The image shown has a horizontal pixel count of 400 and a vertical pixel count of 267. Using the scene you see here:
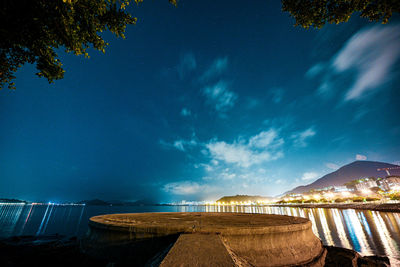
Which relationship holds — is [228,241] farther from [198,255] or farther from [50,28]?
[50,28]

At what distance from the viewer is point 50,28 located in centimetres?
641

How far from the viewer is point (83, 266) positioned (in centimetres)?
518

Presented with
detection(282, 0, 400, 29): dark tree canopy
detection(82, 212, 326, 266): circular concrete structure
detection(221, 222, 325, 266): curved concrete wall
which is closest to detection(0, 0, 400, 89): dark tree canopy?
detection(282, 0, 400, 29): dark tree canopy

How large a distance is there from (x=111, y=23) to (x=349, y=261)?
590 inches

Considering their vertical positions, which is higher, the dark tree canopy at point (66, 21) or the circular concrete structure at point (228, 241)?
the dark tree canopy at point (66, 21)

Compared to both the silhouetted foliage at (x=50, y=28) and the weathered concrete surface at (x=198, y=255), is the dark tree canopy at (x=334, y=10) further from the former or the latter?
the weathered concrete surface at (x=198, y=255)

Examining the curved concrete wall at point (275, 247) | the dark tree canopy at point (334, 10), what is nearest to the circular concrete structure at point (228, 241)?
the curved concrete wall at point (275, 247)

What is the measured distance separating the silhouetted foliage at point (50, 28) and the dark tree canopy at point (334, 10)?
19.0 ft

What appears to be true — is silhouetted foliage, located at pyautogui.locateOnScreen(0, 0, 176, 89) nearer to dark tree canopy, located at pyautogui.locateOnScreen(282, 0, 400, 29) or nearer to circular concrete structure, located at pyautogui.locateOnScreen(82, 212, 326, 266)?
dark tree canopy, located at pyautogui.locateOnScreen(282, 0, 400, 29)

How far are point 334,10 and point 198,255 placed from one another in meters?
10.6

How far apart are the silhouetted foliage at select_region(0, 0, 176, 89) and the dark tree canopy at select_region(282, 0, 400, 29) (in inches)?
228

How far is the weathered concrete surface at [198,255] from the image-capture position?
241cm

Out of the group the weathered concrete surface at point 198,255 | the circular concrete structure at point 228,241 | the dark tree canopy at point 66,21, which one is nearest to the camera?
the weathered concrete surface at point 198,255

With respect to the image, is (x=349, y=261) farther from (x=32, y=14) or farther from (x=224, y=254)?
(x=32, y=14)
